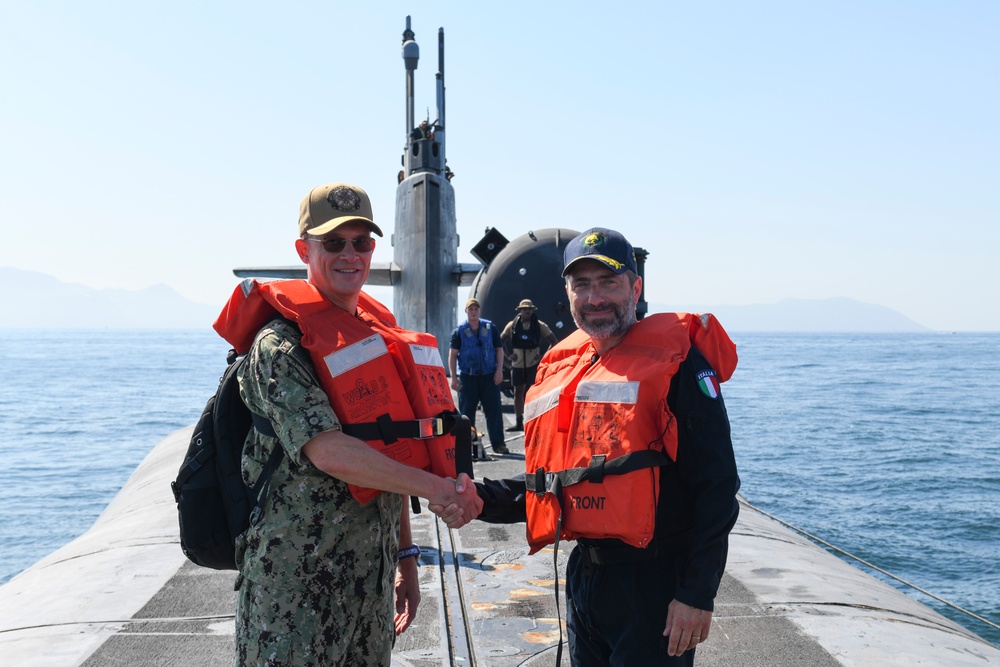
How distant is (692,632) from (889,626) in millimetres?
3345

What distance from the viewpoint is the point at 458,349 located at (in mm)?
10867

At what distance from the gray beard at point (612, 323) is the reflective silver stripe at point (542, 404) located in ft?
0.90

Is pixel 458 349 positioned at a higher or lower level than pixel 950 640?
higher

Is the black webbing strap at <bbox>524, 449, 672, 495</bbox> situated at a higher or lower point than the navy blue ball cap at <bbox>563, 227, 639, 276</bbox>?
lower

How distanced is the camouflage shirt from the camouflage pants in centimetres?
4

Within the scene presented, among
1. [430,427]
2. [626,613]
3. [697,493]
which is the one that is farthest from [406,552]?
[697,493]

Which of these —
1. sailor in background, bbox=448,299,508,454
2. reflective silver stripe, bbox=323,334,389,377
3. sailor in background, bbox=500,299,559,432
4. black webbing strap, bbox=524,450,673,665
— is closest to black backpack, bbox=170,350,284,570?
reflective silver stripe, bbox=323,334,389,377

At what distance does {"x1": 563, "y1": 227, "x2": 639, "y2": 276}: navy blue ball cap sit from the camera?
3.16 m

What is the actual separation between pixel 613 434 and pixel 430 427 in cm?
68

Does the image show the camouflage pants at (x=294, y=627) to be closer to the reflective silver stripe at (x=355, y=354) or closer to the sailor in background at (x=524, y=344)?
the reflective silver stripe at (x=355, y=354)

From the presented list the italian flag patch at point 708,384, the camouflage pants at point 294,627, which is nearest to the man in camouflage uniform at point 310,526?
the camouflage pants at point 294,627

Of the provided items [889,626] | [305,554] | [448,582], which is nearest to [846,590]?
[889,626]

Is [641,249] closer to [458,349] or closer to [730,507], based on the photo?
[458,349]

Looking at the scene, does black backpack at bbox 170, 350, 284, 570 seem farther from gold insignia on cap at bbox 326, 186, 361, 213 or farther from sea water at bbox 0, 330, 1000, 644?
sea water at bbox 0, 330, 1000, 644
